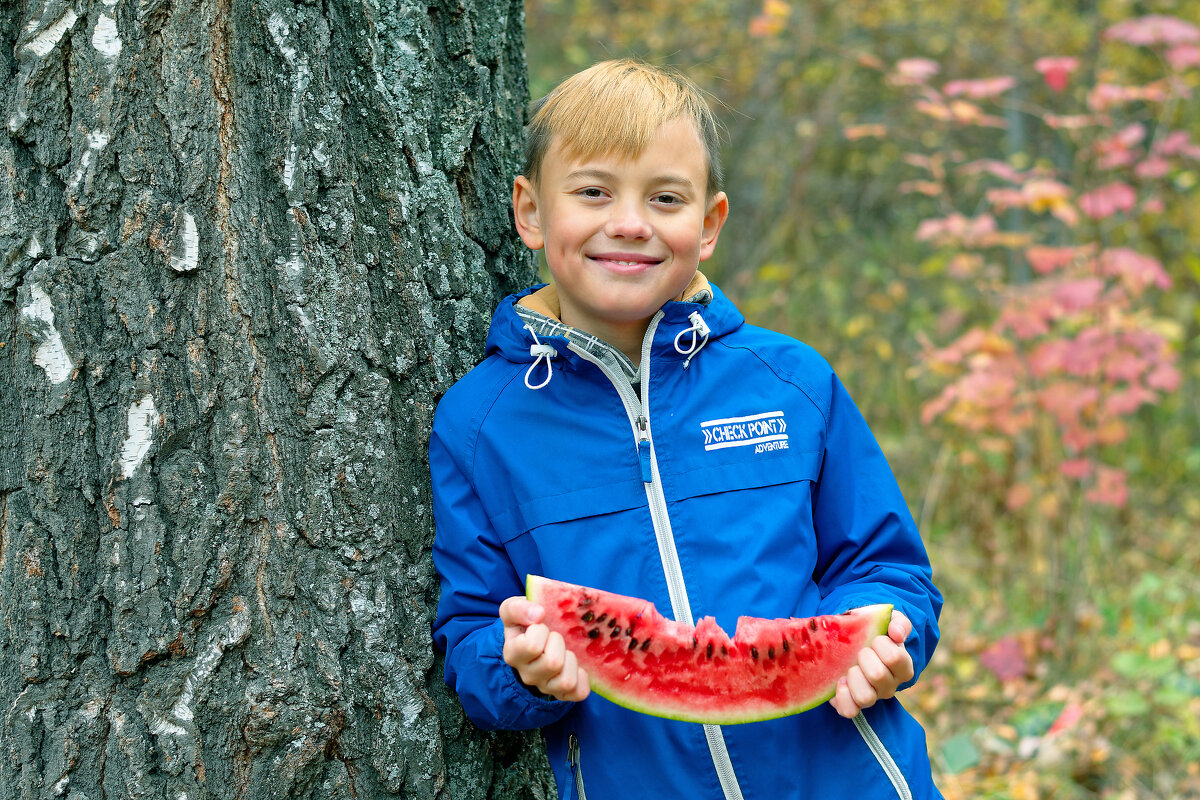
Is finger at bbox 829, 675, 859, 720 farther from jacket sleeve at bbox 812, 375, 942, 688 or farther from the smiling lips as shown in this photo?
the smiling lips

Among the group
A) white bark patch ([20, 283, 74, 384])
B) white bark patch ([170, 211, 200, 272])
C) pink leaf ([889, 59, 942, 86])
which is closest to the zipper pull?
white bark patch ([170, 211, 200, 272])

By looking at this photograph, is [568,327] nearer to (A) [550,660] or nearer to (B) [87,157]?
(A) [550,660]

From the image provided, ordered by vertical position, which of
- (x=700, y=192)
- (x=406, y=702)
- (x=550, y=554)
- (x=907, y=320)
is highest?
(x=700, y=192)

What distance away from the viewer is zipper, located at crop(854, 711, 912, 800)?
1.98 meters

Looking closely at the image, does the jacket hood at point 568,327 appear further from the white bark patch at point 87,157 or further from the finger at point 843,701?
the white bark patch at point 87,157

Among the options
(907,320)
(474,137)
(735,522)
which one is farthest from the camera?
(907,320)

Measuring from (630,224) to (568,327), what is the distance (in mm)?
254

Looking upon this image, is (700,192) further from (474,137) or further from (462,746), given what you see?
(462,746)

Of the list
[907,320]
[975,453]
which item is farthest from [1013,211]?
[975,453]

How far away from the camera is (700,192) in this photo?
2195 mm

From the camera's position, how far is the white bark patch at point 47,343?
1864 mm

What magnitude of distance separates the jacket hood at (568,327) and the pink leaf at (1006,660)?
10.4ft

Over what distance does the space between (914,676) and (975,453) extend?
4.45m

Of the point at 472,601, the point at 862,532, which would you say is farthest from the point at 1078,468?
the point at 472,601
